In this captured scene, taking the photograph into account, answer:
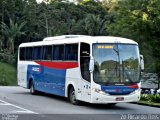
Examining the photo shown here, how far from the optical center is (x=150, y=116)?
51.3ft

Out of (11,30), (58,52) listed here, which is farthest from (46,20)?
(58,52)

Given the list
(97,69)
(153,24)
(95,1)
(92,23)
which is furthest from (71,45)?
(95,1)

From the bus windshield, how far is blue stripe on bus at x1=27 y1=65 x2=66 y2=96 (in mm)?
3202

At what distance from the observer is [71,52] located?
20.3 metres

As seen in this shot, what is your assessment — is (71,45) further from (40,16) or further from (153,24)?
(40,16)

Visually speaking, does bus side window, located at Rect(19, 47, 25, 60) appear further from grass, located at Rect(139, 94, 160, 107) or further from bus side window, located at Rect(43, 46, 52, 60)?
grass, located at Rect(139, 94, 160, 107)

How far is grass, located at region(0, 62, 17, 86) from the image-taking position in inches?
2083

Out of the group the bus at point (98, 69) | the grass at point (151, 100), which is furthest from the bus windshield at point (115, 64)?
the grass at point (151, 100)

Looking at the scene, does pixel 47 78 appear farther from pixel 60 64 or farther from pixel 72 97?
pixel 72 97

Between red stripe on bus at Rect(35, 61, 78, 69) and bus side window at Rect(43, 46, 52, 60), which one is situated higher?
bus side window at Rect(43, 46, 52, 60)

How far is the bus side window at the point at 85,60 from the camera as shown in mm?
18656

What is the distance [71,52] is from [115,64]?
9.20 ft

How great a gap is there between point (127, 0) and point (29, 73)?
15.1 m

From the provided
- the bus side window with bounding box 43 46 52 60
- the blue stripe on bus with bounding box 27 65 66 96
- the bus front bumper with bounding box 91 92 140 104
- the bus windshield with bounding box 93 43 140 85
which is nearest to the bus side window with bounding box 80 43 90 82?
the bus windshield with bounding box 93 43 140 85
